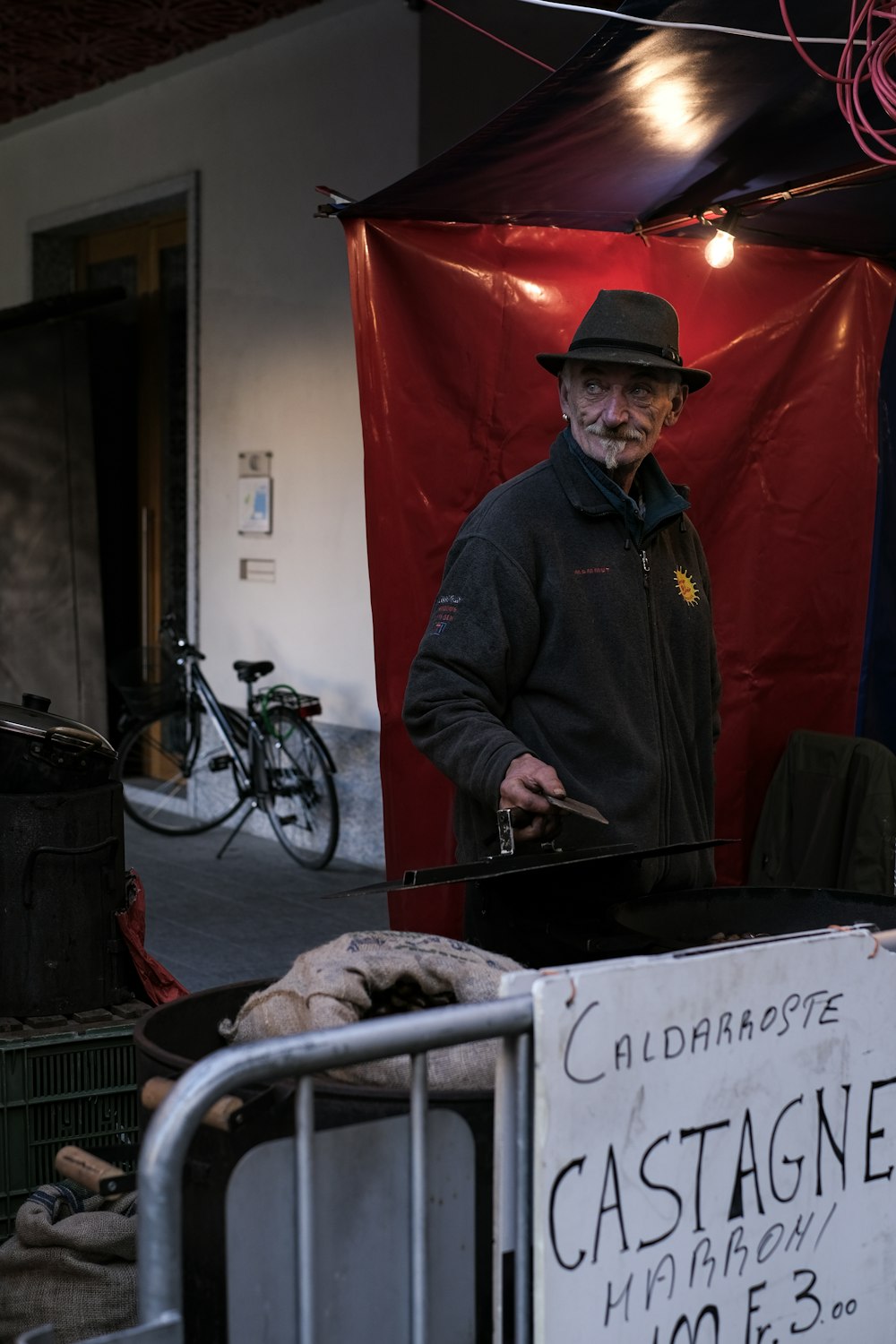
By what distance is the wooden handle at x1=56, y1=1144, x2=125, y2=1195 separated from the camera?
1646mm

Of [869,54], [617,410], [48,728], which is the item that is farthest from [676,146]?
[48,728]

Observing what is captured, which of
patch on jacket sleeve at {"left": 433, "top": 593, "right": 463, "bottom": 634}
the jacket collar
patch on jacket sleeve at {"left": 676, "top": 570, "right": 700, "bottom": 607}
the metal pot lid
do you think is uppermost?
the jacket collar

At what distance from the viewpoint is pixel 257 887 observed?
722 cm

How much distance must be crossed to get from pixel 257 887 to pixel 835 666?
130 inches

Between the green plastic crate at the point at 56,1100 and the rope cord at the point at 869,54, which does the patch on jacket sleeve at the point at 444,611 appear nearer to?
the green plastic crate at the point at 56,1100

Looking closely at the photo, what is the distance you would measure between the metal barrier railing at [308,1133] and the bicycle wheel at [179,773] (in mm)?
6221

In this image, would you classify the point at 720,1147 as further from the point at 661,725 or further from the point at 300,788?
the point at 300,788

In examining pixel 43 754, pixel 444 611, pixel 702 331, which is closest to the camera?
pixel 444 611

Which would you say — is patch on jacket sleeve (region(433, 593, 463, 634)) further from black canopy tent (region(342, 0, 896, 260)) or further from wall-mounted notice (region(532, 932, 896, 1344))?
wall-mounted notice (region(532, 932, 896, 1344))

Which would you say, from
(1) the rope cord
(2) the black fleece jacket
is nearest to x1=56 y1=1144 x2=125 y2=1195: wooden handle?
(2) the black fleece jacket

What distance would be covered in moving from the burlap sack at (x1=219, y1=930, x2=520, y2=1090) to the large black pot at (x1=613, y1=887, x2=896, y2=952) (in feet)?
Result: 2.05

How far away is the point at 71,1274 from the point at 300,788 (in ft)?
17.6

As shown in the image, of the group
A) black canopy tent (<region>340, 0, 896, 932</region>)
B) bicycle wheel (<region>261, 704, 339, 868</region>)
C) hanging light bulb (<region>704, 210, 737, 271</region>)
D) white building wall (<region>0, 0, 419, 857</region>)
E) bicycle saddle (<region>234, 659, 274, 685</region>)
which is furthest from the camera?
bicycle saddle (<region>234, 659, 274, 685</region>)

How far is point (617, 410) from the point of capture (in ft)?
9.78
